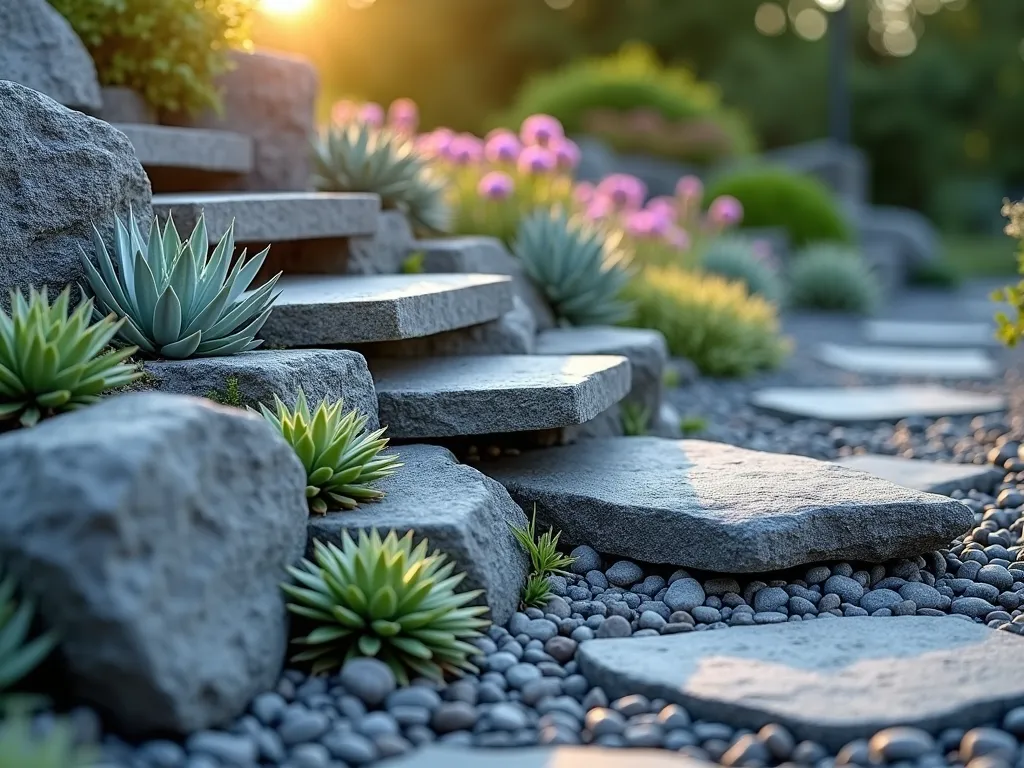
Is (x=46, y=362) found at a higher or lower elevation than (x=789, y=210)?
lower

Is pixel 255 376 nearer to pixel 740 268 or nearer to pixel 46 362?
pixel 46 362

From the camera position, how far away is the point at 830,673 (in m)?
2.47

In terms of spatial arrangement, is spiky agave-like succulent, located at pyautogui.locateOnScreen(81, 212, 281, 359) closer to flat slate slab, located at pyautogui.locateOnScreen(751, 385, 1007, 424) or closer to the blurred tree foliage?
flat slate slab, located at pyautogui.locateOnScreen(751, 385, 1007, 424)

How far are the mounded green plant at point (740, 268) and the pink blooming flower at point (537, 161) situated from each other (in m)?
2.87


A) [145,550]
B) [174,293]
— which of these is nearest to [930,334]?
[174,293]

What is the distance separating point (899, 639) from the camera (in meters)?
2.69

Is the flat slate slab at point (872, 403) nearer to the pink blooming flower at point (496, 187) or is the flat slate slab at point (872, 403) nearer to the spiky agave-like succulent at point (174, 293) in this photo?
the pink blooming flower at point (496, 187)

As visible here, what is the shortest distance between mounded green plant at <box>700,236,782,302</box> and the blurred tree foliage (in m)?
17.6

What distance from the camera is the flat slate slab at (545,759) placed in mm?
2072

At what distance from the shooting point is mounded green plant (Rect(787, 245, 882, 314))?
37.3 feet

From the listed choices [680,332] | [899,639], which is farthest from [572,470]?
[680,332]

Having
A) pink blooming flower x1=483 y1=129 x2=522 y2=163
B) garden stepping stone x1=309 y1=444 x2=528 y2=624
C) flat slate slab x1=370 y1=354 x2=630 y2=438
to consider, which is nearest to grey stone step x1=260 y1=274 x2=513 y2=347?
flat slate slab x1=370 y1=354 x2=630 y2=438

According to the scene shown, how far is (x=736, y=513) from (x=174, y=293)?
1.68 meters

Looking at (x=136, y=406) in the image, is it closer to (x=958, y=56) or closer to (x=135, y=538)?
(x=135, y=538)
